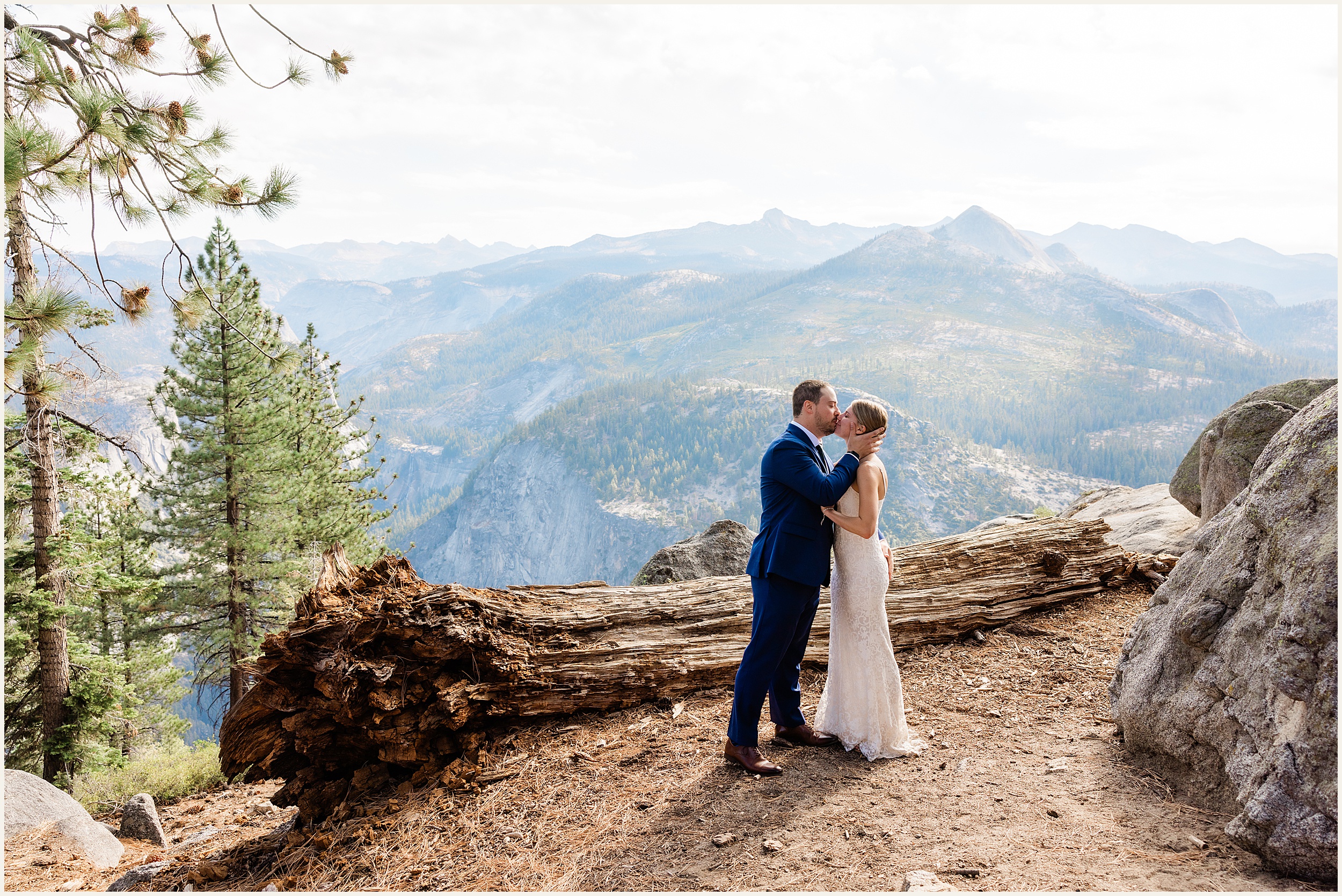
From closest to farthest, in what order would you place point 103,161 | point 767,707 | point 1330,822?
1. point 1330,822
2. point 103,161
3. point 767,707

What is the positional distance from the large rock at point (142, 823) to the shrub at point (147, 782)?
2.18 m

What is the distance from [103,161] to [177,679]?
827 inches

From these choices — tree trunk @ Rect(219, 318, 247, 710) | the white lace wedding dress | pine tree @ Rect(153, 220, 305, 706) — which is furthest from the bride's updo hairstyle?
tree trunk @ Rect(219, 318, 247, 710)

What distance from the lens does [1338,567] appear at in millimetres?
3291

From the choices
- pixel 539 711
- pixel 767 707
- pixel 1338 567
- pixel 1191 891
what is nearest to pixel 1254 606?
pixel 1338 567

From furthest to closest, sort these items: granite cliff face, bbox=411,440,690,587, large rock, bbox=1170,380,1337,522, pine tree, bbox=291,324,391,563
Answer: granite cliff face, bbox=411,440,690,587 < pine tree, bbox=291,324,391,563 < large rock, bbox=1170,380,1337,522

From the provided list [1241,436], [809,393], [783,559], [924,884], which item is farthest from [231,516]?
[1241,436]

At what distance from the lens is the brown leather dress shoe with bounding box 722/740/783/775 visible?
184 inches

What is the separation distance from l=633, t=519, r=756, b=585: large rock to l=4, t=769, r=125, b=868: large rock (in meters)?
5.45

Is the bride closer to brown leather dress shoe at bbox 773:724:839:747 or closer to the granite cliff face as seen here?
brown leather dress shoe at bbox 773:724:839:747

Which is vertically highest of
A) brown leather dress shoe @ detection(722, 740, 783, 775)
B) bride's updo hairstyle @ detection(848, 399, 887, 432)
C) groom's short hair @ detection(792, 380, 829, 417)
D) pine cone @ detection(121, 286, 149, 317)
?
pine cone @ detection(121, 286, 149, 317)

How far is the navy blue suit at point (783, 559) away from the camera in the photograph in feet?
15.0

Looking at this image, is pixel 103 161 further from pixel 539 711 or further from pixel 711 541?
pixel 711 541

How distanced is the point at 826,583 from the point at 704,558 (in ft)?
13.3
